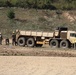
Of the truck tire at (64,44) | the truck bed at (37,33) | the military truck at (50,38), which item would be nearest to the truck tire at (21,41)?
the military truck at (50,38)

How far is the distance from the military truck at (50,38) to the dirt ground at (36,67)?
42.1ft

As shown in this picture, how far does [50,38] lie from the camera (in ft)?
128

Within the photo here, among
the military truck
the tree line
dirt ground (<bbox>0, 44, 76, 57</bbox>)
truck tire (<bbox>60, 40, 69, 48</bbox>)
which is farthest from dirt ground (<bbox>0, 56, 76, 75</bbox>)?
the tree line

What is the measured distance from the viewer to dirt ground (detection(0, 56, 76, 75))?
1956cm

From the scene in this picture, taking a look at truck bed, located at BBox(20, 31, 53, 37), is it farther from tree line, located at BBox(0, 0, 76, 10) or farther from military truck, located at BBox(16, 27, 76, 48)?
tree line, located at BBox(0, 0, 76, 10)

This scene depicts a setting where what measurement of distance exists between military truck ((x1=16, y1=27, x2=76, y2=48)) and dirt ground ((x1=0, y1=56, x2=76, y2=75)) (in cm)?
1282

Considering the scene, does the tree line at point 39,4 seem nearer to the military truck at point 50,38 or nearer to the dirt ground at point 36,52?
the military truck at point 50,38

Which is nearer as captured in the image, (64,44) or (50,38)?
(64,44)

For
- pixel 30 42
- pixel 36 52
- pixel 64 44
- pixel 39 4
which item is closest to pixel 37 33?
pixel 30 42

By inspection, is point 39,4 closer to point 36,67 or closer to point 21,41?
point 21,41

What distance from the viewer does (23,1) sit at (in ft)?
269

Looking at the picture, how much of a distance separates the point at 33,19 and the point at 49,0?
20.2m

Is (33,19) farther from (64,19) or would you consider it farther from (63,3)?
(63,3)

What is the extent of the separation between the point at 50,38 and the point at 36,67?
17591mm
